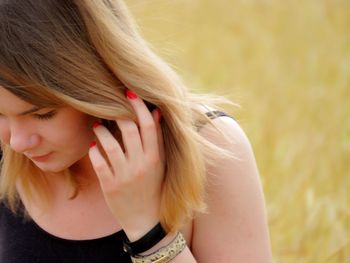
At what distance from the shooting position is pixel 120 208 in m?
2.15

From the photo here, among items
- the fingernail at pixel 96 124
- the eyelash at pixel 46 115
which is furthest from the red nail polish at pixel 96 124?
the eyelash at pixel 46 115

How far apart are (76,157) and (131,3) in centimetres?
54

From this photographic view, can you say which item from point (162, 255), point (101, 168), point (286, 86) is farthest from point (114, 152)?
point (286, 86)

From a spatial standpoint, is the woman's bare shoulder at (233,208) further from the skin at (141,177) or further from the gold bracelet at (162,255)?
the gold bracelet at (162,255)

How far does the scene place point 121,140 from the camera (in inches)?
88.6

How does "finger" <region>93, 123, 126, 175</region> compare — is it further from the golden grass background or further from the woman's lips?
the golden grass background

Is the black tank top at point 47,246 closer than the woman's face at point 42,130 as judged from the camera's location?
No

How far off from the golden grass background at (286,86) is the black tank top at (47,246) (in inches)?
20.4

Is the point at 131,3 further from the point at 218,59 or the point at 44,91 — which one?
the point at 218,59

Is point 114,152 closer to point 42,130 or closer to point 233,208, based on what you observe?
point 42,130

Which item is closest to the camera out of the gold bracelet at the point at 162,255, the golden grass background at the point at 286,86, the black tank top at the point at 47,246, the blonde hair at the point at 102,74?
the blonde hair at the point at 102,74

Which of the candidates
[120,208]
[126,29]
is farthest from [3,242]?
[126,29]

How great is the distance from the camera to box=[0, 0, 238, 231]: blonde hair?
2.04 m

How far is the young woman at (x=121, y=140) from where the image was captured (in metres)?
2.05
